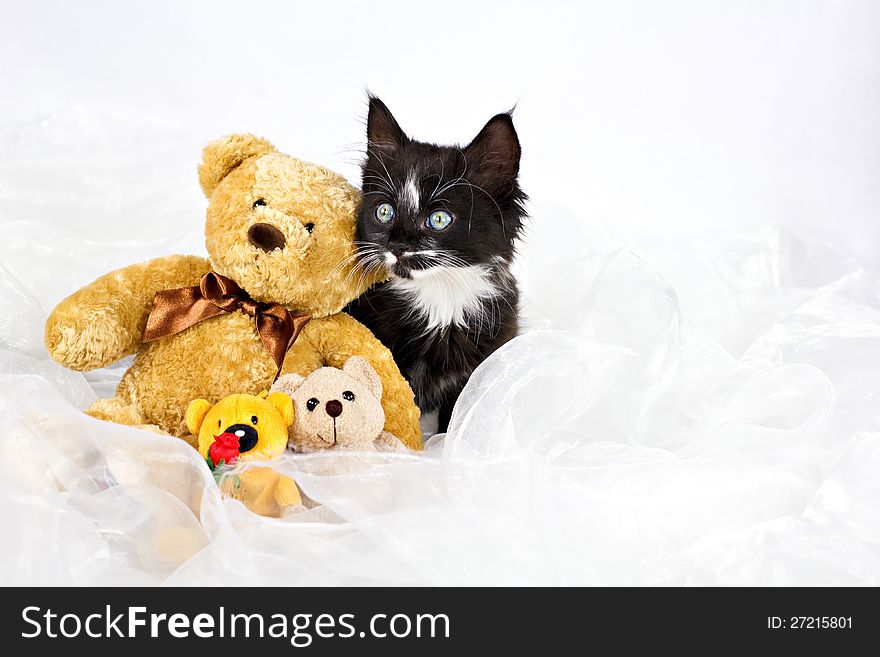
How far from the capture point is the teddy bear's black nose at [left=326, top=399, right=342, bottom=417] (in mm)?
1455

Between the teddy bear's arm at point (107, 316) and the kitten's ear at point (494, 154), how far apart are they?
56cm

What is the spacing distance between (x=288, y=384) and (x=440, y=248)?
35cm

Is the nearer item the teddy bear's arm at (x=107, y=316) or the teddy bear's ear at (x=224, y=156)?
the teddy bear's arm at (x=107, y=316)

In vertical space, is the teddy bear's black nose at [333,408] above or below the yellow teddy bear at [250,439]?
above

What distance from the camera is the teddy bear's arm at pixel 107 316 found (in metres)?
1.50

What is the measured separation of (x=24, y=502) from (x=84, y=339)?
1.07 feet

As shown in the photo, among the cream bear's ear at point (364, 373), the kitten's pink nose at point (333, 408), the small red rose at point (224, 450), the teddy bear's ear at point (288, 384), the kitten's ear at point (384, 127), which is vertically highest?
the kitten's ear at point (384, 127)

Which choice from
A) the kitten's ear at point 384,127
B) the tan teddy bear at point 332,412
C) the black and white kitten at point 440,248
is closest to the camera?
the tan teddy bear at point 332,412

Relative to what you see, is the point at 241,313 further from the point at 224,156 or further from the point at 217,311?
the point at 224,156

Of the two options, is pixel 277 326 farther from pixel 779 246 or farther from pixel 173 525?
pixel 779 246

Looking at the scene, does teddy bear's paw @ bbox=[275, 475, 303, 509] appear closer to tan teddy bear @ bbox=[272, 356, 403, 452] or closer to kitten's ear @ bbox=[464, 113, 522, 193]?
tan teddy bear @ bbox=[272, 356, 403, 452]

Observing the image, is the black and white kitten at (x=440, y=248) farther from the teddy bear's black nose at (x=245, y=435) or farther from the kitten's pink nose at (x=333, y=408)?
the teddy bear's black nose at (x=245, y=435)

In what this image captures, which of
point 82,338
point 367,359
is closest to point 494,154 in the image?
point 367,359

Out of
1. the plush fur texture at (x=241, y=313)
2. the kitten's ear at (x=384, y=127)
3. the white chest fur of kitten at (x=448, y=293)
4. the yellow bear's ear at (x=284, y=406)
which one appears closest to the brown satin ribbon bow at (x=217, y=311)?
the plush fur texture at (x=241, y=313)
